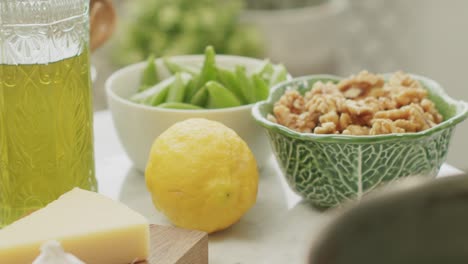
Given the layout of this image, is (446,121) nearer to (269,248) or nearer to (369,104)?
(369,104)

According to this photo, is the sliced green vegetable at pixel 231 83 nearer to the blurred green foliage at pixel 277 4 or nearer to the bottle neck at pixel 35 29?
the bottle neck at pixel 35 29

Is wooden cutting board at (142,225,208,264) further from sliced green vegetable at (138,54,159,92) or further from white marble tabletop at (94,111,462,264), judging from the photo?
sliced green vegetable at (138,54,159,92)

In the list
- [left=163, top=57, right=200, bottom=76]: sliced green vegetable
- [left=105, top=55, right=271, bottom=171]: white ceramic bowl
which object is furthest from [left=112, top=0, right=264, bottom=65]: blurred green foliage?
[left=105, top=55, right=271, bottom=171]: white ceramic bowl

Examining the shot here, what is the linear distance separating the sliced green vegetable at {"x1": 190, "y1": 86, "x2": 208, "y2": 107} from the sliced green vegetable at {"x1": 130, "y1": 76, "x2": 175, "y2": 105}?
0.12 feet

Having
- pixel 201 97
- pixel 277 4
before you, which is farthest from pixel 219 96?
pixel 277 4

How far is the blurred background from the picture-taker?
7.84ft

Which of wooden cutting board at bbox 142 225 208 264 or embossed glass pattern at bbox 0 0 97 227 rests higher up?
embossed glass pattern at bbox 0 0 97 227

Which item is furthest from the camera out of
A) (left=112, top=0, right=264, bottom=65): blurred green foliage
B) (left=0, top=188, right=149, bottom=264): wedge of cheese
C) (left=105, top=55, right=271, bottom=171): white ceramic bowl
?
(left=112, top=0, right=264, bottom=65): blurred green foliage

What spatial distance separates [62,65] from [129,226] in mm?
200

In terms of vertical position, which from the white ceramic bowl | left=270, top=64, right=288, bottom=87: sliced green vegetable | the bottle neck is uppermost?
the bottle neck

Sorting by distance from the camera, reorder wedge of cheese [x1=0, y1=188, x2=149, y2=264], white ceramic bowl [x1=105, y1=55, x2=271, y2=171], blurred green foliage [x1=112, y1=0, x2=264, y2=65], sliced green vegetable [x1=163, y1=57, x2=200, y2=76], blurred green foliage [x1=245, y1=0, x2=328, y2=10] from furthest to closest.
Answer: blurred green foliage [x1=245, y1=0, x2=328, y2=10]
blurred green foliage [x1=112, y1=0, x2=264, y2=65]
sliced green vegetable [x1=163, y1=57, x2=200, y2=76]
white ceramic bowl [x1=105, y1=55, x2=271, y2=171]
wedge of cheese [x1=0, y1=188, x2=149, y2=264]

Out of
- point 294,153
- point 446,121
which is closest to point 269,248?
point 294,153

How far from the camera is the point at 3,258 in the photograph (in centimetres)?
64

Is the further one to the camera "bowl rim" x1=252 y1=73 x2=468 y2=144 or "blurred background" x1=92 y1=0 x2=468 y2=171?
"blurred background" x1=92 y1=0 x2=468 y2=171
